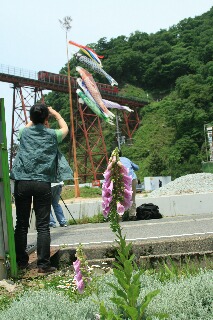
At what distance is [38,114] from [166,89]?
106260 millimetres

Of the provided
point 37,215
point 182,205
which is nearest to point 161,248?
point 37,215

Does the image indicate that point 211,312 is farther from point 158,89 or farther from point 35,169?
point 158,89

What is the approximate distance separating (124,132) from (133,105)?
4.46m

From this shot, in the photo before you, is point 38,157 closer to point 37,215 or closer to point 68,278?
point 37,215

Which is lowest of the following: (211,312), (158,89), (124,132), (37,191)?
(211,312)

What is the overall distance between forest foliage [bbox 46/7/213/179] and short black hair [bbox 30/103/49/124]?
5102 cm

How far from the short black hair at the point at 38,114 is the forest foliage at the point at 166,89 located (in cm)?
5102

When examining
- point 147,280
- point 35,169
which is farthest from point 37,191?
point 147,280

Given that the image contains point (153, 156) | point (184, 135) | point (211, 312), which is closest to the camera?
point (211, 312)

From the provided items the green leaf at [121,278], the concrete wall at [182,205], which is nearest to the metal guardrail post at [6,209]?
the green leaf at [121,278]

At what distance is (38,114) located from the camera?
5.48 metres

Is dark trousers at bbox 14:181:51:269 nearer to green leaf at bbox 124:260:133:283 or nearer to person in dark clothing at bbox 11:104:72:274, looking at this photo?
person in dark clothing at bbox 11:104:72:274

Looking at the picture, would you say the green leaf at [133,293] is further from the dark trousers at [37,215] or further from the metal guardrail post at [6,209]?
the dark trousers at [37,215]

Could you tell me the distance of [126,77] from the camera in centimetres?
11375
